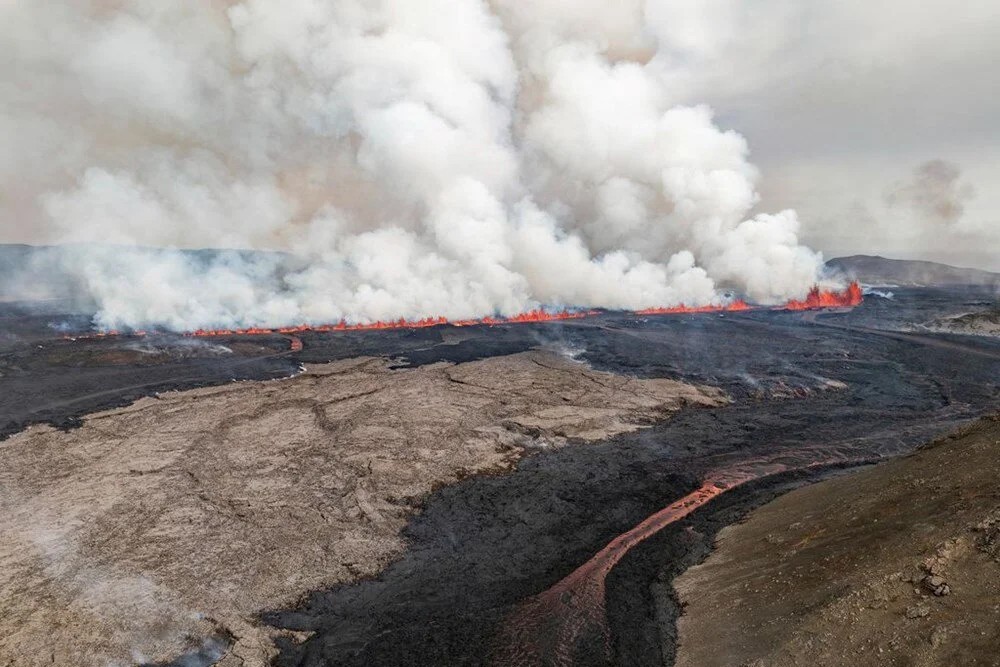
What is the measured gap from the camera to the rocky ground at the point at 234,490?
8.81m

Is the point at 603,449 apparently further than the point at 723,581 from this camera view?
Yes

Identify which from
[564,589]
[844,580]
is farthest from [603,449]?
[844,580]

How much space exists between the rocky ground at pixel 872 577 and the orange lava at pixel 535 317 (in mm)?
→ 33399

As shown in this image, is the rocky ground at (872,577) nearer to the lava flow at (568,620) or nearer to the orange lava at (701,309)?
the lava flow at (568,620)

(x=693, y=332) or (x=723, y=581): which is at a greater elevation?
(x=693, y=332)

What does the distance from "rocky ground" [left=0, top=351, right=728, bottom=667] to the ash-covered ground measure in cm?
81

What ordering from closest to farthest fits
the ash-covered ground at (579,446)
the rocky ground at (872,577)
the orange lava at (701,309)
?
the rocky ground at (872,577) → the ash-covered ground at (579,446) → the orange lava at (701,309)

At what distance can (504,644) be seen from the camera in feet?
27.9

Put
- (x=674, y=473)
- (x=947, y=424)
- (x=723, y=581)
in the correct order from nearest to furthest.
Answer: (x=723, y=581), (x=674, y=473), (x=947, y=424)

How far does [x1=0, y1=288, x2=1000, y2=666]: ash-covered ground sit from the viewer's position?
8.95 metres

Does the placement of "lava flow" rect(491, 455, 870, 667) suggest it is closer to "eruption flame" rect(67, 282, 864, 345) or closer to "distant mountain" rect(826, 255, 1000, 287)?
"eruption flame" rect(67, 282, 864, 345)

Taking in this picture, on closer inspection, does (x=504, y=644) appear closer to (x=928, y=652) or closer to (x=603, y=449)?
(x=928, y=652)

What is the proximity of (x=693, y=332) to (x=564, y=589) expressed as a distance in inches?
1257

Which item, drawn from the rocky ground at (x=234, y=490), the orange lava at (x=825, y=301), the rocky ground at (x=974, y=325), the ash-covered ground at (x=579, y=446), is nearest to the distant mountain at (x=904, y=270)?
the orange lava at (x=825, y=301)
